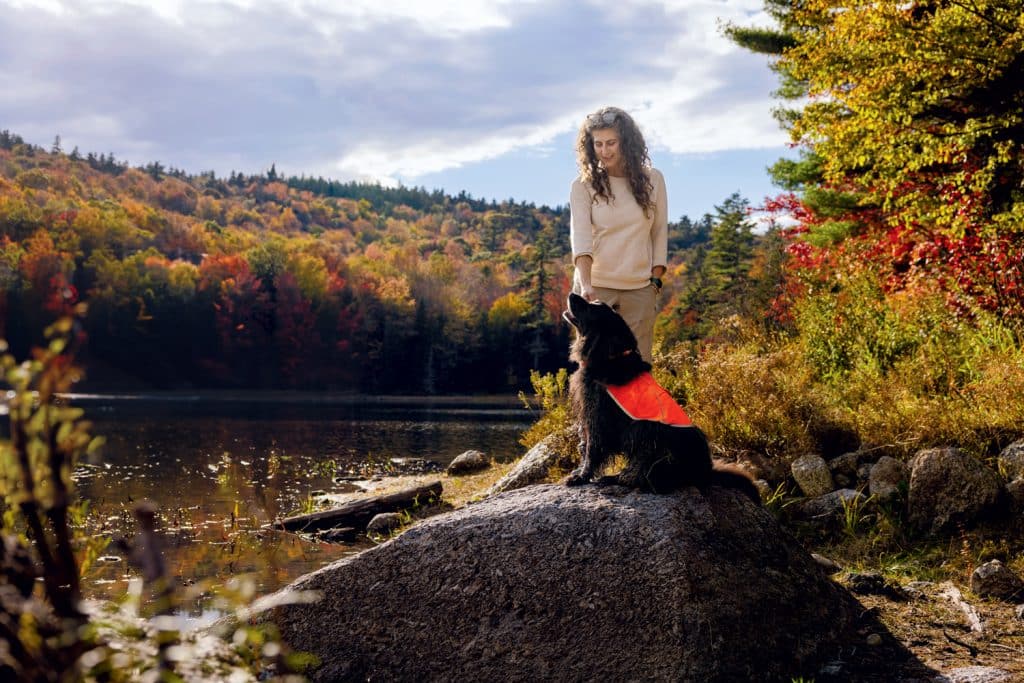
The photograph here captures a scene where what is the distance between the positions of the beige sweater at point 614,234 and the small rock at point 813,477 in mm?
3082

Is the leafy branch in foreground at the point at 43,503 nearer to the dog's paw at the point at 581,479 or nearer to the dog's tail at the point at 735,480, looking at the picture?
the dog's paw at the point at 581,479

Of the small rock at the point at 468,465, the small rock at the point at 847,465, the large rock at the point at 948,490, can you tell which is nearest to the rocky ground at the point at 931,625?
the large rock at the point at 948,490

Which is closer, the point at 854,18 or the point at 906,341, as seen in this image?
the point at 906,341

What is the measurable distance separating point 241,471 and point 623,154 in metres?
11.9

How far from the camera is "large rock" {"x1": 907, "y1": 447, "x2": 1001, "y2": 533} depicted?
6.59 m

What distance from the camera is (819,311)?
1212cm

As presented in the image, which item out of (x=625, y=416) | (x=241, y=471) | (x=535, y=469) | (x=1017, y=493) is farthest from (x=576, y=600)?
(x=241, y=471)

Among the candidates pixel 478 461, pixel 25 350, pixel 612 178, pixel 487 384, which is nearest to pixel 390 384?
pixel 487 384

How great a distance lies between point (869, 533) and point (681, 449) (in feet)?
10.4

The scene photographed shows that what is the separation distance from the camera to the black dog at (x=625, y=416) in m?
4.70

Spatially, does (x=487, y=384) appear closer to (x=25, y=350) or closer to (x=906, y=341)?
(x=25, y=350)

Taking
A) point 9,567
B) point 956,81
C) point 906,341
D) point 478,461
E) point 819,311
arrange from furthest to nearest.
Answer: point 478,461
point 819,311
point 956,81
point 906,341
point 9,567

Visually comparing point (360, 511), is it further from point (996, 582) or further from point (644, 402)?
point (996, 582)

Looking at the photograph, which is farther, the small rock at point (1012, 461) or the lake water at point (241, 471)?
the lake water at point (241, 471)
